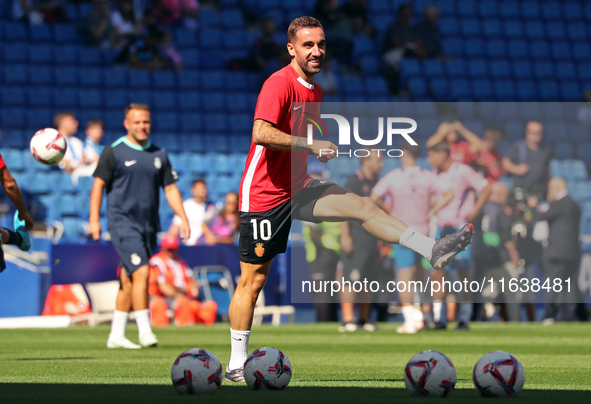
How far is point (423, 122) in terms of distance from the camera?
18297 mm

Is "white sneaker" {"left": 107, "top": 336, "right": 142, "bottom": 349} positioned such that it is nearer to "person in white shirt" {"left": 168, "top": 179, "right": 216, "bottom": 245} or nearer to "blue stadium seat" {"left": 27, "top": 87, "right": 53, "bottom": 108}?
"person in white shirt" {"left": 168, "top": 179, "right": 216, "bottom": 245}

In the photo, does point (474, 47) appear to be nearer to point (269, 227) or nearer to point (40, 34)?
point (40, 34)

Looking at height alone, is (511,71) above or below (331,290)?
above

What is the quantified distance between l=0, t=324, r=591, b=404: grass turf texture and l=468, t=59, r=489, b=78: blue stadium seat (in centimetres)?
986

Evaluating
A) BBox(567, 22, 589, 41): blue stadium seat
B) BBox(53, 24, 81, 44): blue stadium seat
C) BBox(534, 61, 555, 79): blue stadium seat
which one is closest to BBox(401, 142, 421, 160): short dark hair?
BBox(53, 24, 81, 44): blue stadium seat

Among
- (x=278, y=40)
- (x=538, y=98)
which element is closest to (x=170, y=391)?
(x=278, y=40)

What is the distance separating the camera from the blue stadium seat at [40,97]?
18.2 meters

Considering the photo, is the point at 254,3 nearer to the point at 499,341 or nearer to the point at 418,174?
the point at 418,174

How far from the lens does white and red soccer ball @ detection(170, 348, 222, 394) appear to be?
198 inches

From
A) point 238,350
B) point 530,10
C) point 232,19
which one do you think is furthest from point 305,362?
point 530,10

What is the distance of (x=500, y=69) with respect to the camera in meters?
22.7

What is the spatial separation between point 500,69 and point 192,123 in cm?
776

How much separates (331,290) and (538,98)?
953 cm

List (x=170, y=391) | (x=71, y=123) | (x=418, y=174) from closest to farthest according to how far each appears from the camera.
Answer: (x=170, y=391) → (x=418, y=174) → (x=71, y=123)
